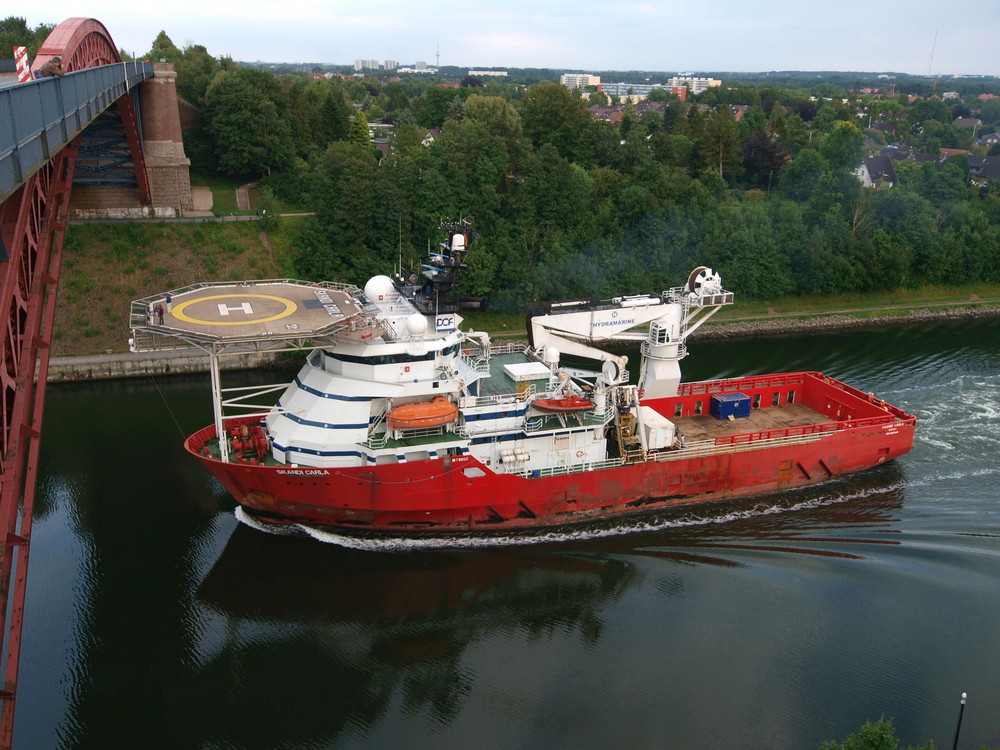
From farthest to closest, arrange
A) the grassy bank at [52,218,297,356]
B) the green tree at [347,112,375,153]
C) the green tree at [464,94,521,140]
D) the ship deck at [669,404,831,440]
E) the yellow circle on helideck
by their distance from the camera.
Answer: the green tree at [347,112,375,153] < the green tree at [464,94,521,140] < the grassy bank at [52,218,297,356] < the ship deck at [669,404,831,440] < the yellow circle on helideck

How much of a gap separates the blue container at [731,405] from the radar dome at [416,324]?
12.6 metres

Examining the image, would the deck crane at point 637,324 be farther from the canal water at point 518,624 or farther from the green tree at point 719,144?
the green tree at point 719,144

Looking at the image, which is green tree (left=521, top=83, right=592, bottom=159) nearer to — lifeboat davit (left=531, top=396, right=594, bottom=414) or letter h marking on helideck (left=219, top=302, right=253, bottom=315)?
lifeboat davit (left=531, top=396, right=594, bottom=414)

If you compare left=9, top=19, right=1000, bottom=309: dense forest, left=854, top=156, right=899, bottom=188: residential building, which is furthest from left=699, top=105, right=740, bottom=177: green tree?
left=854, top=156, right=899, bottom=188: residential building

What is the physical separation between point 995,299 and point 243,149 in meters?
50.9

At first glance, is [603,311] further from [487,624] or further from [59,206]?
[59,206]

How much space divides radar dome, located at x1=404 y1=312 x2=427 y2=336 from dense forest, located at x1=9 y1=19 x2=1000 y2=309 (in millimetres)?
19236

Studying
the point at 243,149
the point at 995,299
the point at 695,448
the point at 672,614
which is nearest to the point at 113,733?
the point at 672,614

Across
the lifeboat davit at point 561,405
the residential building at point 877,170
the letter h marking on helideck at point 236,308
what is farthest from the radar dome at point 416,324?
the residential building at point 877,170

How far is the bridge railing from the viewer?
36.1ft

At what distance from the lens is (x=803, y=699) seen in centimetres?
1758

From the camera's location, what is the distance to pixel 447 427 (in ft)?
78.1

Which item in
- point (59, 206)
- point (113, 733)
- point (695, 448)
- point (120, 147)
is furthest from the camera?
point (120, 147)

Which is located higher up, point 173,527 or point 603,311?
point 603,311
